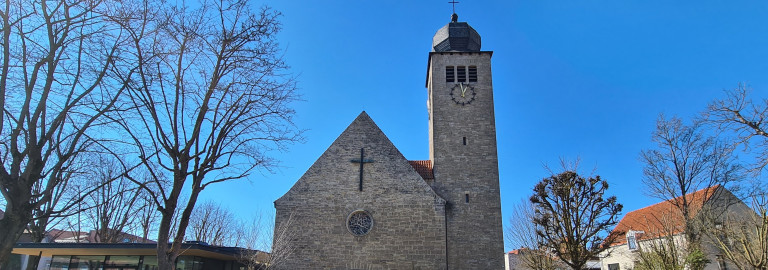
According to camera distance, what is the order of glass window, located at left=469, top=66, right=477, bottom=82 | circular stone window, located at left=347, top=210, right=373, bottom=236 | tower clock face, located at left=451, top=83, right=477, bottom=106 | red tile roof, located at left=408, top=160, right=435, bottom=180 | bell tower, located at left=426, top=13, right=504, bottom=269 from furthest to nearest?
glass window, located at left=469, top=66, right=477, bottom=82 < tower clock face, located at left=451, top=83, right=477, bottom=106 < red tile roof, located at left=408, top=160, right=435, bottom=180 < bell tower, located at left=426, top=13, right=504, bottom=269 < circular stone window, located at left=347, top=210, right=373, bottom=236

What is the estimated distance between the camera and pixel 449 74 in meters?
24.1

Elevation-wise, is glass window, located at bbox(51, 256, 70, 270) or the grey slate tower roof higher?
the grey slate tower roof

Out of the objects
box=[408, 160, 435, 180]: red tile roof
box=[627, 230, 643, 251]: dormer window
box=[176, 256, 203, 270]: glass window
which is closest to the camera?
box=[176, 256, 203, 270]: glass window

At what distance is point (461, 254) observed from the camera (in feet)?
65.4

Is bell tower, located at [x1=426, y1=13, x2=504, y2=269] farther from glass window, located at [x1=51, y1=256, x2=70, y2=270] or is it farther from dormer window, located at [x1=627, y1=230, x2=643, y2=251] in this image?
glass window, located at [x1=51, y1=256, x2=70, y2=270]

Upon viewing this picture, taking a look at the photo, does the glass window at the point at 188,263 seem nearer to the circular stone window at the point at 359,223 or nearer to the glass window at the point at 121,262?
the glass window at the point at 121,262

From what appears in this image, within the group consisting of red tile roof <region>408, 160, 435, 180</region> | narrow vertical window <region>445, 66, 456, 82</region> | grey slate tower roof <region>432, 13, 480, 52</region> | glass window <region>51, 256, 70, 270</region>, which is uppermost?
grey slate tower roof <region>432, 13, 480, 52</region>

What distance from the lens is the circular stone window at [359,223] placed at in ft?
64.4

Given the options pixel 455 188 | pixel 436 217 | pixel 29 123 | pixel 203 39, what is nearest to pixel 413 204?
pixel 436 217

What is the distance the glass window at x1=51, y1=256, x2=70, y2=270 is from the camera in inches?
794

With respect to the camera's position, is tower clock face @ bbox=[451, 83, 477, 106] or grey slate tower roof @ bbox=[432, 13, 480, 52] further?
grey slate tower roof @ bbox=[432, 13, 480, 52]

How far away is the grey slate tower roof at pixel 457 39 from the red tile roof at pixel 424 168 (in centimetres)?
614

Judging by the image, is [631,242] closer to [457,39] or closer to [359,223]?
[457,39]

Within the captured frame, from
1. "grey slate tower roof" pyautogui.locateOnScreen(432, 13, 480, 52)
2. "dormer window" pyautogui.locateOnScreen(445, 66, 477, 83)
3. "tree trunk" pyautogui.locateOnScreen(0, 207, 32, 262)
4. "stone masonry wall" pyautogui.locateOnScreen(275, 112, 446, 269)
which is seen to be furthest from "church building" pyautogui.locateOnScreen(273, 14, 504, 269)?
"tree trunk" pyautogui.locateOnScreen(0, 207, 32, 262)
